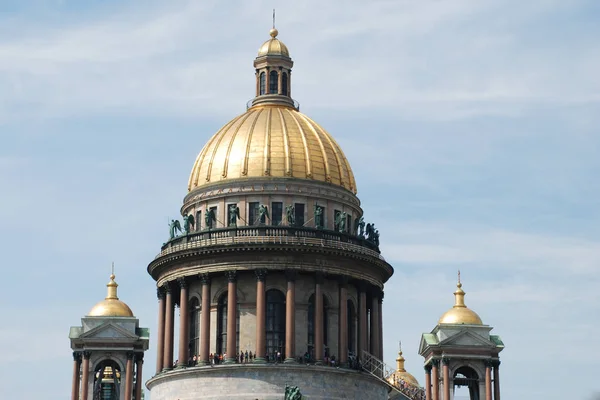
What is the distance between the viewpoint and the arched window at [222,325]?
111250 mm

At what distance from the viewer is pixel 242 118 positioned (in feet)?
392

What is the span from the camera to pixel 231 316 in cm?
11006

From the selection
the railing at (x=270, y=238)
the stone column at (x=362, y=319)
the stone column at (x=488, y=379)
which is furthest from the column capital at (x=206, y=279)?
the stone column at (x=488, y=379)

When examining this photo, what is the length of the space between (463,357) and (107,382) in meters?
30.6

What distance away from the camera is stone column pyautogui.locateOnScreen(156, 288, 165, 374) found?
115000mm

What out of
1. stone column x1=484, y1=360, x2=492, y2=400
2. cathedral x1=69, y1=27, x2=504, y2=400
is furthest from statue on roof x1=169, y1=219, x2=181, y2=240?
stone column x1=484, y1=360, x2=492, y2=400

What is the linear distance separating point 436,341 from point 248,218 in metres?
17.4

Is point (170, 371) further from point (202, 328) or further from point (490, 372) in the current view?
point (490, 372)

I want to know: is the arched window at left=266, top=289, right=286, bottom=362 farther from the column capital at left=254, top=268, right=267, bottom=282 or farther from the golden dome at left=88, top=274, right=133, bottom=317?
the golden dome at left=88, top=274, right=133, bottom=317

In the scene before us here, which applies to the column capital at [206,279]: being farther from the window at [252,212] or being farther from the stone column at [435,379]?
the stone column at [435,379]

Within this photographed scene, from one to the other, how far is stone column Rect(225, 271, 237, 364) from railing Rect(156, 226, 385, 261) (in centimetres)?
256

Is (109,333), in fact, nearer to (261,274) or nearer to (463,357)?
(261,274)

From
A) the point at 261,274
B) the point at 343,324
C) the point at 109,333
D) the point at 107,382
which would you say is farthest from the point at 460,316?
the point at 107,382

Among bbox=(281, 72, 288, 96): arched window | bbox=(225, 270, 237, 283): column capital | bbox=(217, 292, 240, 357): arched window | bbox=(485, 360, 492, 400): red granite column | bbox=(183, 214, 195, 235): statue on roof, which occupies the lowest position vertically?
bbox=(485, 360, 492, 400): red granite column
